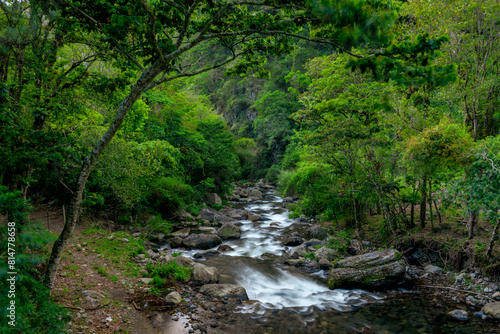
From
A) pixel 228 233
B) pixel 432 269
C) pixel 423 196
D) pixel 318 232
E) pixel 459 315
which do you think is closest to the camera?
pixel 459 315

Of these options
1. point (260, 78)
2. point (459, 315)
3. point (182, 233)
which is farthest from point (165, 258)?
point (459, 315)

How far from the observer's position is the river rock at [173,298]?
6441mm

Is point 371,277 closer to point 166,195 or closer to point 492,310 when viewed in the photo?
point 492,310

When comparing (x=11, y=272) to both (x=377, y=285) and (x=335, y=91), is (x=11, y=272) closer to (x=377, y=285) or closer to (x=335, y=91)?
(x=377, y=285)

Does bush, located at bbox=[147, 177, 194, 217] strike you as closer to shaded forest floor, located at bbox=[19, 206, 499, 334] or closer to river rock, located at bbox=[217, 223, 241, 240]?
shaded forest floor, located at bbox=[19, 206, 499, 334]

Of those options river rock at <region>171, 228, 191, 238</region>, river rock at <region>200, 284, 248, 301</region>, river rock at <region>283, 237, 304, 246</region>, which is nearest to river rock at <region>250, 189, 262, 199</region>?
river rock at <region>171, 228, 191, 238</region>

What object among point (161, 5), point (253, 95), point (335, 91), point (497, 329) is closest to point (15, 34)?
point (161, 5)

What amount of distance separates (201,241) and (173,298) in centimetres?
578

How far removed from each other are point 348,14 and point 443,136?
20.9 ft

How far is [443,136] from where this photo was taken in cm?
745

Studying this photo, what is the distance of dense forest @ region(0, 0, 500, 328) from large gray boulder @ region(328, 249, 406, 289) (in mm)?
2253

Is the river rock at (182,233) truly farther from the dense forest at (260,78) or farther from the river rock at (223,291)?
the river rock at (223,291)

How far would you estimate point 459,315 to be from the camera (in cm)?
634

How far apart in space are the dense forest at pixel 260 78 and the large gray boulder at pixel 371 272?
2.25 m
